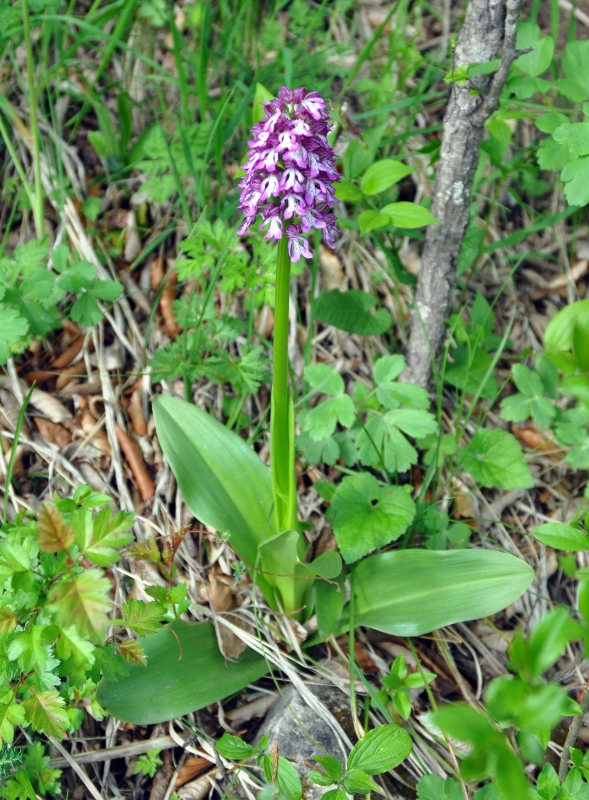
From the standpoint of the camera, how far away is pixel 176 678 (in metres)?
1.89

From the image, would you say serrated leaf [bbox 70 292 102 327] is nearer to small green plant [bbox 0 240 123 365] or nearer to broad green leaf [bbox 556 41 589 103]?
small green plant [bbox 0 240 123 365]

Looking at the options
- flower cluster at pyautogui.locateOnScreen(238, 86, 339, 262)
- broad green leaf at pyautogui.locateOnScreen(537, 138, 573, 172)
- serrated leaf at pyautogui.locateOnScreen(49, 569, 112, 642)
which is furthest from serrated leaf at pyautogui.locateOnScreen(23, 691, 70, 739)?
broad green leaf at pyautogui.locateOnScreen(537, 138, 573, 172)

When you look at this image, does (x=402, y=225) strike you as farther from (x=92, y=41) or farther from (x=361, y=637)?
(x=92, y=41)

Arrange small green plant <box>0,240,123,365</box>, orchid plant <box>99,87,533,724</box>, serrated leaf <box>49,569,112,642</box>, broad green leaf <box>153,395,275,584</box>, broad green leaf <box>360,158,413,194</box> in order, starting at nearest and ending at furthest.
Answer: serrated leaf <box>49,569,112,642</box> → orchid plant <box>99,87,533,724</box> → broad green leaf <box>153,395,275,584</box> → broad green leaf <box>360,158,413,194</box> → small green plant <box>0,240,123,365</box>

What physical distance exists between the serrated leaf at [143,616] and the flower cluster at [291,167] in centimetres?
94

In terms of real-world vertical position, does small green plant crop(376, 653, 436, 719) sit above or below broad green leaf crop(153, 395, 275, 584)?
below

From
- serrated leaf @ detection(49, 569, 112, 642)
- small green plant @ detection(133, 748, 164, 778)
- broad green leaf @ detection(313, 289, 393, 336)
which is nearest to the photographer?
serrated leaf @ detection(49, 569, 112, 642)

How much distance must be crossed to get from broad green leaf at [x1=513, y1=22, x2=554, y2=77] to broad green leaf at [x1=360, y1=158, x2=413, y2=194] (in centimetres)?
57

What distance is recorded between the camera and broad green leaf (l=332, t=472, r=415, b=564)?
6.49ft

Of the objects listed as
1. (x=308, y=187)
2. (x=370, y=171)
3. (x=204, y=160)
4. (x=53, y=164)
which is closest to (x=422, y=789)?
(x=308, y=187)

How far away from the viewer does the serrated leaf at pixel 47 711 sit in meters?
1.52

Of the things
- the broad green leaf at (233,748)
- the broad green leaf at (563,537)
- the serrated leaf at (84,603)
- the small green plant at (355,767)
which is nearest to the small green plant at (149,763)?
the broad green leaf at (233,748)

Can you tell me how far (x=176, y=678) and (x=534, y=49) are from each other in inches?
91.9

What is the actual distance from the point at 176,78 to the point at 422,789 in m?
3.00
